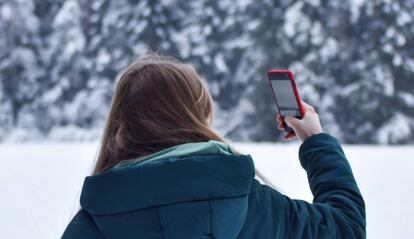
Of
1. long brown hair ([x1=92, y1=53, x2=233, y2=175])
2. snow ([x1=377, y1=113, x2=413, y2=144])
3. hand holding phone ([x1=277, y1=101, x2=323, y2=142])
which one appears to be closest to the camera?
long brown hair ([x1=92, y1=53, x2=233, y2=175])

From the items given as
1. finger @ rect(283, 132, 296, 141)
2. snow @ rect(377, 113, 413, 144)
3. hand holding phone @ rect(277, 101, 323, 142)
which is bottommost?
snow @ rect(377, 113, 413, 144)

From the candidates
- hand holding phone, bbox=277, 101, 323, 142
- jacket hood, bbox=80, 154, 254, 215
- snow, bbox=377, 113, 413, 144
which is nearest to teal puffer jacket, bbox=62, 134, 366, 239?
jacket hood, bbox=80, 154, 254, 215

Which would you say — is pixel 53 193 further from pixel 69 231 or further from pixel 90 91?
pixel 90 91

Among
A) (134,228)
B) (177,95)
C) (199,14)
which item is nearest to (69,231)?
(134,228)

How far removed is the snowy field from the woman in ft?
6.10

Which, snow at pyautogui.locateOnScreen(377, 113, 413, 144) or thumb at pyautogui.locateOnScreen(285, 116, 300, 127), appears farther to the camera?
snow at pyautogui.locateOnScreen(377, 113, 413, 144)

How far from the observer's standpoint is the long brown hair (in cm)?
140

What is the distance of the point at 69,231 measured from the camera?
1383 millimetres

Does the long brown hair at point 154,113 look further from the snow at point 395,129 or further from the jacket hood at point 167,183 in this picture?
the snow at point 395,129

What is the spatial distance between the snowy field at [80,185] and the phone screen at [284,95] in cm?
170

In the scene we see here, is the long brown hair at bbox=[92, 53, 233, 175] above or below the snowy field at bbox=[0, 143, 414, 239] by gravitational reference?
above

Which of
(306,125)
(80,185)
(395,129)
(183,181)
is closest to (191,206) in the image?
(183,181)

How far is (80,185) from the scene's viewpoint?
16.3 ft

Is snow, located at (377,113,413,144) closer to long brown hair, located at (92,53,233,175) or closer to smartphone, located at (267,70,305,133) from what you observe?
smartphone, located at (267,70,305,133)
